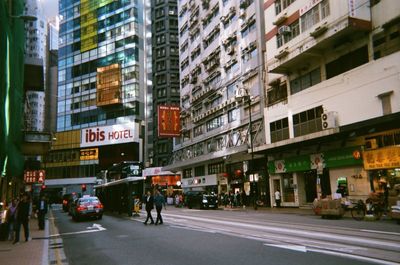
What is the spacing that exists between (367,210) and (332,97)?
11.6 metres

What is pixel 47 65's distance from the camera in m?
126

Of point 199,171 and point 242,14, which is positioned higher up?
point 242,14

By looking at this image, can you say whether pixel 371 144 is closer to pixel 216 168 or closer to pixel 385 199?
pixel 385 199

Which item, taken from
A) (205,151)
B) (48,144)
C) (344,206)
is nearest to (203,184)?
(205,151)

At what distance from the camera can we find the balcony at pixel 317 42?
85.2ft

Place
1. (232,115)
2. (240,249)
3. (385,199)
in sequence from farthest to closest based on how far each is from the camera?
(232,115) → (385,199) → (240,249)

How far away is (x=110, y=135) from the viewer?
82812 millimetres

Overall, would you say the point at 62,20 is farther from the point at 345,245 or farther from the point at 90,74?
the point at 345,245

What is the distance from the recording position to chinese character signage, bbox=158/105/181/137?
57147 millimetres

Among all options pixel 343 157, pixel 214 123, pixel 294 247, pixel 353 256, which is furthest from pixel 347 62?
pixel 214 123

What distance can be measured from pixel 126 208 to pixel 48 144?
7383mm

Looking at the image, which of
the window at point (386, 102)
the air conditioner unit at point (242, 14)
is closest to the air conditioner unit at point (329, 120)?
the window at point (386, 102)

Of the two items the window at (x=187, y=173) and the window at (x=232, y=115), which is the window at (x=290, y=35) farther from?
the window at (x=187, y=173)

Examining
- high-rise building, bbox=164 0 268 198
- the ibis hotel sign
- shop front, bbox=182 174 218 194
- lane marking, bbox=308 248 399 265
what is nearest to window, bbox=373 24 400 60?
high-rise building, bbox=164 0 268 198
